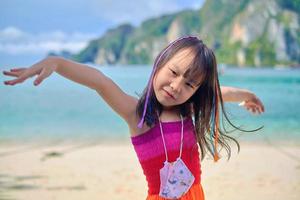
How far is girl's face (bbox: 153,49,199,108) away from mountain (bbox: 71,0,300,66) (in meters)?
80.4

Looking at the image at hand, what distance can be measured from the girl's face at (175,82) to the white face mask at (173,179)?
182 millimetres

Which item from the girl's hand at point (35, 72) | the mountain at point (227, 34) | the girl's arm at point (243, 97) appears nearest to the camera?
the girl's hand at point (35, 72)

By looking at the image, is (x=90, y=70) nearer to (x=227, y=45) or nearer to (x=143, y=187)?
(x=143, y=187)

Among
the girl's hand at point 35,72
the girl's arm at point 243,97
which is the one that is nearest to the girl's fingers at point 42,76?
the girl's hand at point 35,72

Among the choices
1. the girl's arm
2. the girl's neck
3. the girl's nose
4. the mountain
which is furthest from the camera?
the mountain

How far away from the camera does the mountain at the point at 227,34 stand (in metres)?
84.2

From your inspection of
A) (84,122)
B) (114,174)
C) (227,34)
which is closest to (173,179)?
(114,174)

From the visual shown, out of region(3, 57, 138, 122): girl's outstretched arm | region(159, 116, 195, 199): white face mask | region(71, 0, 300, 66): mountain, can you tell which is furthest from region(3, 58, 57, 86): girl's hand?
region(71, 0, 300, 66): mountain

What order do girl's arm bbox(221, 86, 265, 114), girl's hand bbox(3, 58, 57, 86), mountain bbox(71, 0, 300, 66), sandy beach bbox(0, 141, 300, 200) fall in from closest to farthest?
girl's hand bbox(3, 58, 57, 86) → girl's arm bbox(221, 86, 265, 114) → sandy beach bbox(0, 141, 300, 200) → mountain bbox(71, 0, 300, 66)

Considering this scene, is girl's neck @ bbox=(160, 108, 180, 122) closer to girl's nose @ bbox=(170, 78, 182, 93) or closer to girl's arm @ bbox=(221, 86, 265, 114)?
girl's nose @ bbox=(170, 78, 182, 93)

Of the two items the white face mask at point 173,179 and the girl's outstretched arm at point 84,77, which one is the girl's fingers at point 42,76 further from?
the white face mask at point 173,179

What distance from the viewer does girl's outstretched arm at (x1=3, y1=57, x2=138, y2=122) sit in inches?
58.3

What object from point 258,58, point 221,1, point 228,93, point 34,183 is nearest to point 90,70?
point 228,93

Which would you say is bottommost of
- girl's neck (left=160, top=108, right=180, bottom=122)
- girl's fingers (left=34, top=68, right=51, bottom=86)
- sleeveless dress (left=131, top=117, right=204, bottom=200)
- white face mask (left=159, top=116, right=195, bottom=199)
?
white face mask (left=159, top=116, right=195, bottom=199)
